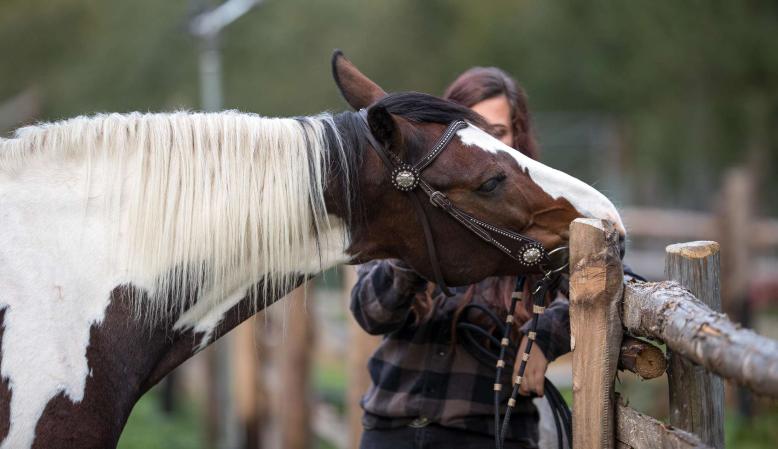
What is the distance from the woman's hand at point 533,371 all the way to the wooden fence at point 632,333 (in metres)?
0.32

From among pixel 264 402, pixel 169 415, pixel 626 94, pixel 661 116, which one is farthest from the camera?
pixel 626 94

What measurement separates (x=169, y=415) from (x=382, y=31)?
57.3 ft

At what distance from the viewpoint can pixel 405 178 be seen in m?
2.50

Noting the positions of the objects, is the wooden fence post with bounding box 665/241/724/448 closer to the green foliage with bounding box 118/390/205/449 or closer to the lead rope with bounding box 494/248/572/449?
the lead rope with bounding box 494/248/572/449

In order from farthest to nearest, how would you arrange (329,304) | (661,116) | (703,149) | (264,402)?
(661,116), (703,149), (329,304), (264,402)

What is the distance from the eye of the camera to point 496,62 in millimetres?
26094

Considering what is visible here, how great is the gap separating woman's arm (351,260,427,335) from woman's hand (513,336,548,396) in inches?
14.5

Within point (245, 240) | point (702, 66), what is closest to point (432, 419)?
point (245, 240)

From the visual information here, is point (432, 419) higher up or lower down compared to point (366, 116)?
lower down

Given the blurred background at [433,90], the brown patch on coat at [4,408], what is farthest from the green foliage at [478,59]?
the brown patch on coat at [4,408]

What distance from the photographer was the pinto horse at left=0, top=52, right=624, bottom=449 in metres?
2.21

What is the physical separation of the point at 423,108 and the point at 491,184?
1.00 feet

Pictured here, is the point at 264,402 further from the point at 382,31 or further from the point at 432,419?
the point at 382,31

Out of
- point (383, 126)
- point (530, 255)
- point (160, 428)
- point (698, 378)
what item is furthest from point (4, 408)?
point (160, 428)
